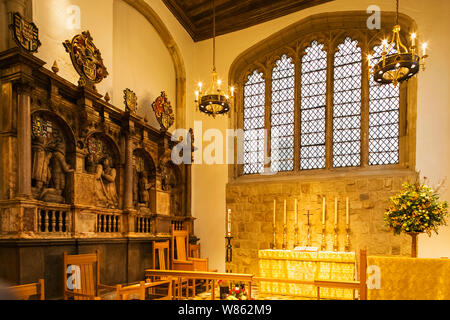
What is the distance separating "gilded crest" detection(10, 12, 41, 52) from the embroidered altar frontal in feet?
16.8

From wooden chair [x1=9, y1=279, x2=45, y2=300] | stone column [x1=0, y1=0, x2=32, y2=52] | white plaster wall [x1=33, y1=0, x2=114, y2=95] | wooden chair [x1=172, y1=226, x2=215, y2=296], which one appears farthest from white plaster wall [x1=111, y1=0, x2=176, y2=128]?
wooden chair [x1=9, y1=279, x2=45, y2=300]

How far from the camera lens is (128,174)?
5289mm

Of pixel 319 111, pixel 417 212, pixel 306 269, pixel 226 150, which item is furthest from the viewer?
pixel 226 150

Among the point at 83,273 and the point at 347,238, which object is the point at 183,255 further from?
the point at 347,238

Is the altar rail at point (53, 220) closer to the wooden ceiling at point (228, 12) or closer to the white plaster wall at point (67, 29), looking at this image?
the white plaster wall at point (67, 29)

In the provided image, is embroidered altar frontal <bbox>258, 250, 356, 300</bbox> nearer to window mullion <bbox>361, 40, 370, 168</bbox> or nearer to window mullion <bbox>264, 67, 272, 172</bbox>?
window mullion <bbox>361, 40, 370, 168</bbox>

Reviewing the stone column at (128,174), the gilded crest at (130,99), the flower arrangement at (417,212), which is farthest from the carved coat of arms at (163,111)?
the flower arrangement at (417,212)

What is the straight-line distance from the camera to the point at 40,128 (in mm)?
3881

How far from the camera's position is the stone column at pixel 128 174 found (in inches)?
205

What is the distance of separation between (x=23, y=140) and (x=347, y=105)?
6.45 m

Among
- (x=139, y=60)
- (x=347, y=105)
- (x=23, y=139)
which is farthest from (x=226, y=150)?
(x=23, y=139)

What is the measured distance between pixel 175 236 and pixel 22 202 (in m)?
3.31

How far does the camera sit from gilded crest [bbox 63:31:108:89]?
4566 mm
